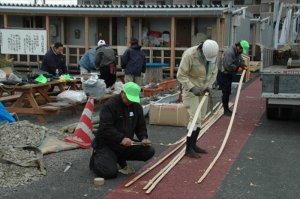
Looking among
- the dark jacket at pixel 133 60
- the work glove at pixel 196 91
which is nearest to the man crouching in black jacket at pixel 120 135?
the work glove at pixel 196 91

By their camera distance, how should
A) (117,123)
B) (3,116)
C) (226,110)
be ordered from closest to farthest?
(117,123) → (3,116) → (226,110)

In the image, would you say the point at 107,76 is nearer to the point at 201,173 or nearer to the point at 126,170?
the point at 126,170

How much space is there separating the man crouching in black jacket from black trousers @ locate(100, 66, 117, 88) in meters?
5.24

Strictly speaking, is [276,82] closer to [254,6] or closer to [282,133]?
[282,133]

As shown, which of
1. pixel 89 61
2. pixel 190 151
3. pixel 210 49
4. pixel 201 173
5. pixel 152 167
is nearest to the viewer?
pixel 201 173

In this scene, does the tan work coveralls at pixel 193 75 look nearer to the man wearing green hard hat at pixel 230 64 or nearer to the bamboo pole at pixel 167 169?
the bamboo pole at pixel 167 169

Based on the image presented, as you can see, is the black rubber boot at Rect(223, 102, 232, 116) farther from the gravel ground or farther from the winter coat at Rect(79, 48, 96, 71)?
the winter coat at Rect(79, 48, 96, 71)

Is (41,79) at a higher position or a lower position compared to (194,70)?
lower

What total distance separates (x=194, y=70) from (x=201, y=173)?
1.58m

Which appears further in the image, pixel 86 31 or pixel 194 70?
pixel 86 31

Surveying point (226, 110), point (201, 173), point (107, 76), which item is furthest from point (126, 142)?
point (107, 76)

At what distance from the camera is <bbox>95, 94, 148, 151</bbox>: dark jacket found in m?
5.38

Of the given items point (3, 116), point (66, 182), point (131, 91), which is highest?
point (131, 91)

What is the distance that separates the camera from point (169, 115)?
8.96m
